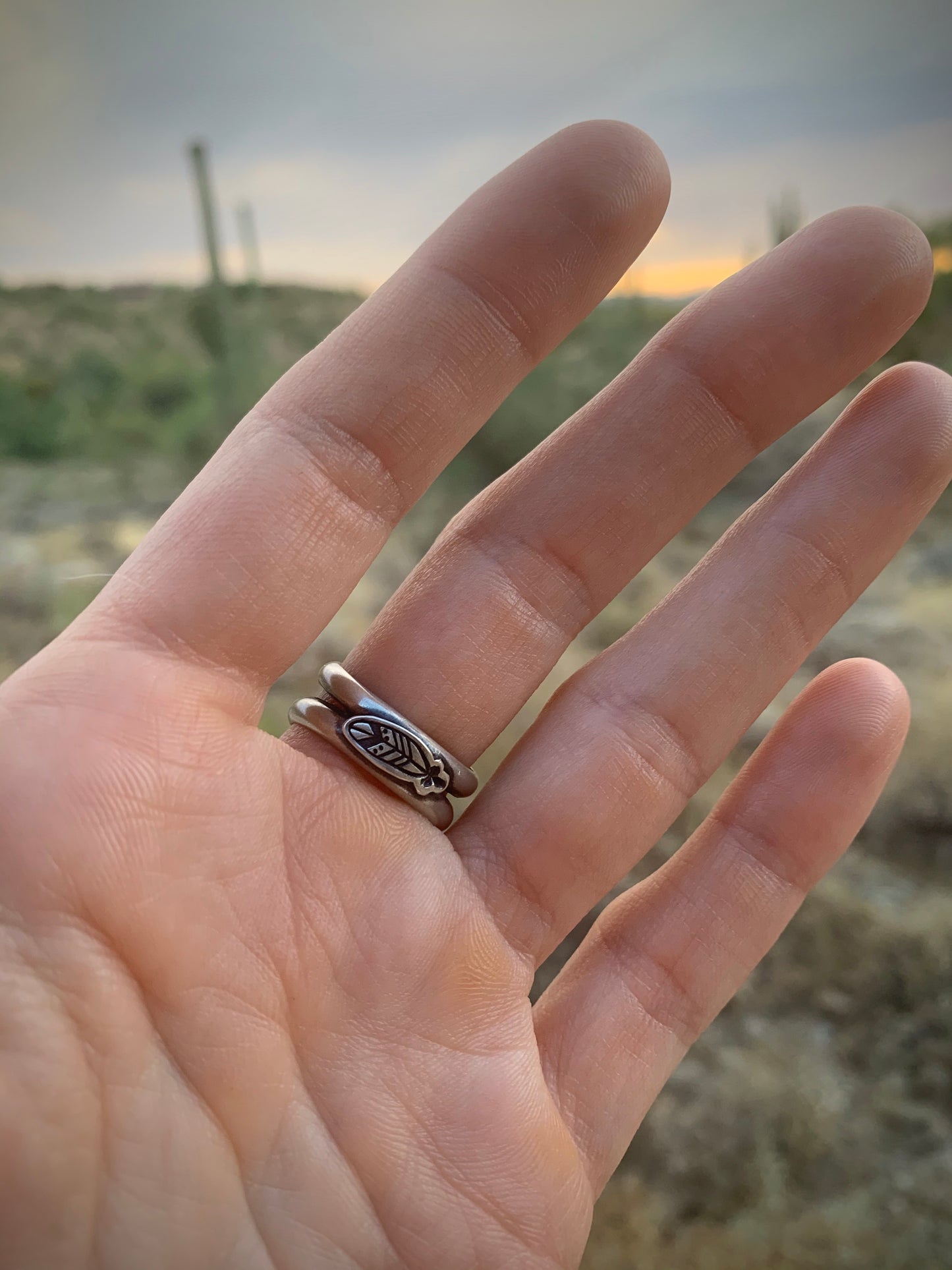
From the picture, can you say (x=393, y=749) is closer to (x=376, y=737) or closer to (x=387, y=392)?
(x=376, y=737)

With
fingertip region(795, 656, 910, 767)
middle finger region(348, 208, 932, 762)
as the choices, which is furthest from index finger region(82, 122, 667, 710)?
fingertip region(795, 656, 910, 767)

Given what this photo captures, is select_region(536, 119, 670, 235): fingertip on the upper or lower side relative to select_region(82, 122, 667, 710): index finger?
upper

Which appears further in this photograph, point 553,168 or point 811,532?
point 811,532

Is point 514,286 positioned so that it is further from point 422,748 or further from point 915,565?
point 915,565

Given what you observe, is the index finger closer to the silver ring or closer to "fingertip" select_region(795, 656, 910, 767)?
the silver ring

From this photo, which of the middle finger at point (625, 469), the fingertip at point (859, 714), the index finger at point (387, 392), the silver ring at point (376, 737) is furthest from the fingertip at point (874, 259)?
the silver ring at point (376, 737)

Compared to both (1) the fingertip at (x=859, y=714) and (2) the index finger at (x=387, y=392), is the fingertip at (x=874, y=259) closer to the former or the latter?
(2) the index finger at (x=387, y=392)

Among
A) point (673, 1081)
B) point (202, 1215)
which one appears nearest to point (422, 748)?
point (202, 1215)
